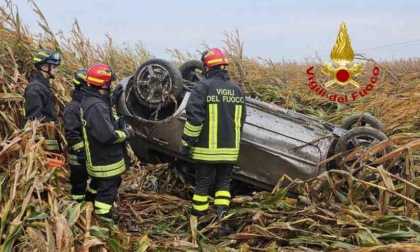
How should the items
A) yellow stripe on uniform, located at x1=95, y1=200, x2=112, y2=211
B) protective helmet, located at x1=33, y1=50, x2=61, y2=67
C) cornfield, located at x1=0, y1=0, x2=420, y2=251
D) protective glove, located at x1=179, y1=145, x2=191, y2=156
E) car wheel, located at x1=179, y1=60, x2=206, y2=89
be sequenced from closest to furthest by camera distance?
cornfield, located at x1=0, y1=0, x2=420, y2=251 → yellow stripe on uniform, located at x1=95, y1=200, x2=112, y2=211 → protective glove, located at x1=179, y1=145, x2=191, y2=156 → protective helmet, located at x1=33, y1=50, x2=61, y2=67 → car wheel, located at x1=179, y1=60, x2=206, y2=89

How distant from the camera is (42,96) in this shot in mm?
4840

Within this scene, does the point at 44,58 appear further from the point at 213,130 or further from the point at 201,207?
the point at 201,207

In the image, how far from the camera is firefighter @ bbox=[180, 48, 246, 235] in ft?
13.8

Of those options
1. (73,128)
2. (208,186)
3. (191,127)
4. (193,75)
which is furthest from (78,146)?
(193,75)

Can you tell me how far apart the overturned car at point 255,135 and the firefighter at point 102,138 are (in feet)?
1.80

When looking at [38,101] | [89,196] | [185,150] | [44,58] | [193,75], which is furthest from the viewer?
[193,75]

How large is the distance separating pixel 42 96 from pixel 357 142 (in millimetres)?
3213

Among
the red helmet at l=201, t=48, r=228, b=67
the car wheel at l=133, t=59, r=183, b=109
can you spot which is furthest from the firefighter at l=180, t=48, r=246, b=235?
the car wheel at l=133, t=59, r=183, b=109

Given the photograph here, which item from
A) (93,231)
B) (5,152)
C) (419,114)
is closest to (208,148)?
(93,231)

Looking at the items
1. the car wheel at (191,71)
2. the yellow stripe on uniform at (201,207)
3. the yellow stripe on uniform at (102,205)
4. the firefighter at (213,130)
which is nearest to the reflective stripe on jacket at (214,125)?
the firefighter at (213,130)

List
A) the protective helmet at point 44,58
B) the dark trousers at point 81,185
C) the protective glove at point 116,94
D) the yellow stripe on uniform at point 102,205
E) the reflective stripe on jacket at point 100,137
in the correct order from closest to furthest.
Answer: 1. the reflective stripe on jacket at point 100,137
2. the yellow stripe on uniform at point 102,205
3. the dark trousers at point 81,185
4. the protective glove at point 116,94
5. the protective helmet at point 44,58

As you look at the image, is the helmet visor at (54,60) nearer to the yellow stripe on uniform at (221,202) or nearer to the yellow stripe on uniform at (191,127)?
the yellow stripe on uniform at (191,127)

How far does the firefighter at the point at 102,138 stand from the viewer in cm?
403

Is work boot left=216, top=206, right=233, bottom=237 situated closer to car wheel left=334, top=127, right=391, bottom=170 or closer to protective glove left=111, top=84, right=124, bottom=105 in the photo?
car wheel left=334, top=127, right=391, bottom=170
